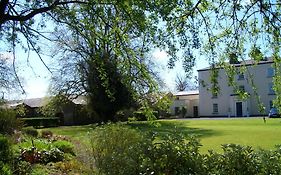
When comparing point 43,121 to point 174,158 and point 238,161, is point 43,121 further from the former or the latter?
point 238,161

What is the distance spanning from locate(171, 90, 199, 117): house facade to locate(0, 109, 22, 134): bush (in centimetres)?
4514

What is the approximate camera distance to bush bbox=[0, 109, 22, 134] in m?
18.0

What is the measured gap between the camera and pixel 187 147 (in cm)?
523

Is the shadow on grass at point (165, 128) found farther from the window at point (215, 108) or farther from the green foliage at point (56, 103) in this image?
the window at point (215, 108)

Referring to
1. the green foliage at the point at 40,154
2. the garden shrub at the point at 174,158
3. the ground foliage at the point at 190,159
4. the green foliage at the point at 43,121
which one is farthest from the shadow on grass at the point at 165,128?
the green foliage at the point at 43,121

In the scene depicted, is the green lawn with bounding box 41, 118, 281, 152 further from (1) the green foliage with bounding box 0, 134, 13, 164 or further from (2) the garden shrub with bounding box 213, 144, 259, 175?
(1) the green foliage with bounding box 0, 134, 13, 164

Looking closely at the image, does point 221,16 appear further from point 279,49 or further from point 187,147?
Answer: point 187,147

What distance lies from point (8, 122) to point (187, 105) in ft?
164

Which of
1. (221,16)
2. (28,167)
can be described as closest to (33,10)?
(221,16)

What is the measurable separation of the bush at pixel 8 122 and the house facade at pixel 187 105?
148 ft

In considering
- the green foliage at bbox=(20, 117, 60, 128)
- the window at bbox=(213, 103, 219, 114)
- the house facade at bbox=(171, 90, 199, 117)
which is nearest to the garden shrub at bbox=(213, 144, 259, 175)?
the green foliage at bbox=(20, 117, 60, 128)

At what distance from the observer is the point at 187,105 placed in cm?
6675

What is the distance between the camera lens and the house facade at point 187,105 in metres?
63.5

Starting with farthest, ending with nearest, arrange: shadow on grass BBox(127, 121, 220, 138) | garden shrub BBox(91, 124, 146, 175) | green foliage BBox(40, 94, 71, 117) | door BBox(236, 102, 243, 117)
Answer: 1. door BBox(236, 102, 243, 117)
2. green foliage BBox(40, 94, 71, 117)
3. shadow on grass BBox(127, 121, 220, 138)
4. garden shrub BBox(91, 124, 146, 175)
